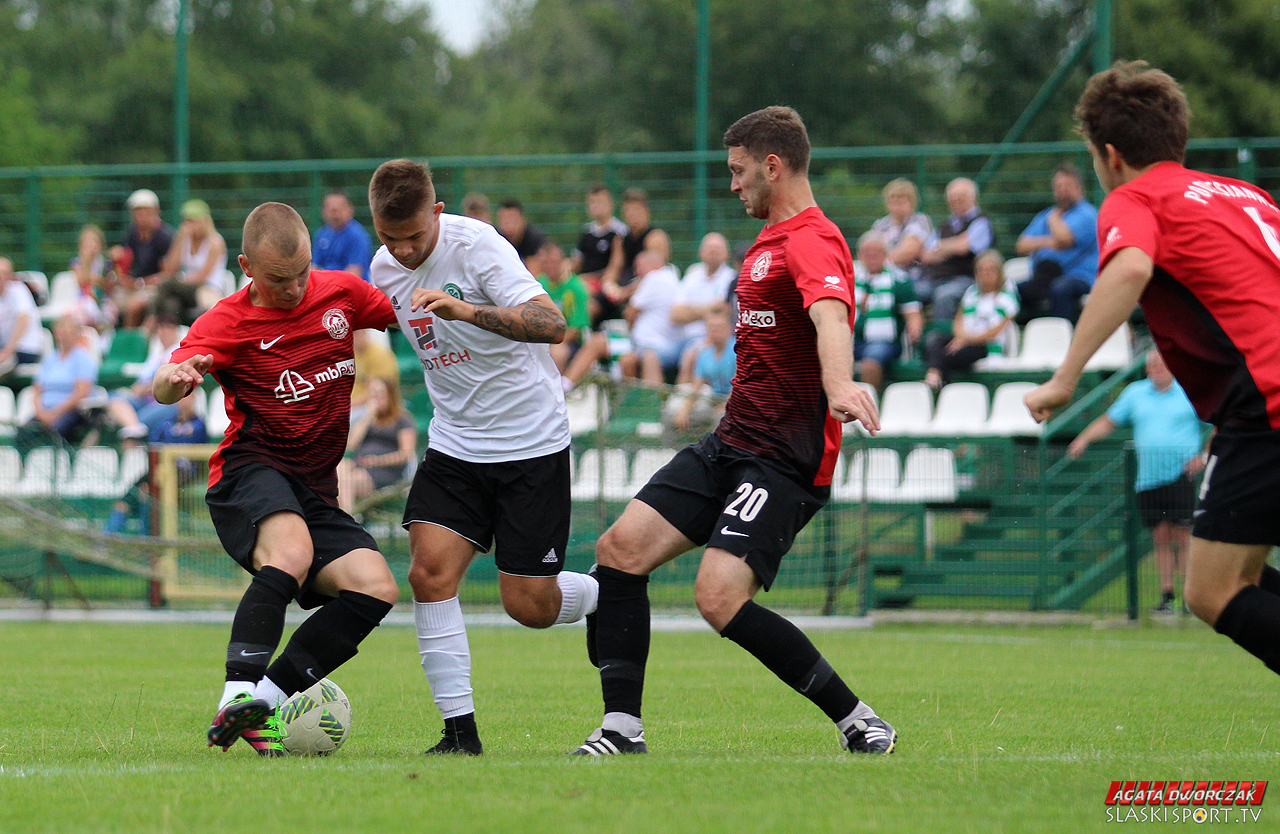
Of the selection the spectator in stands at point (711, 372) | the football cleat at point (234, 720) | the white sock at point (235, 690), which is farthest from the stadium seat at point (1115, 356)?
the football cleat at point (234, 720)

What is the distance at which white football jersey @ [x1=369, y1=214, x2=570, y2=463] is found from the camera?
5.53 metres

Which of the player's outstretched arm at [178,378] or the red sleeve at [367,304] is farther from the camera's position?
the red sleeve at [367,304]

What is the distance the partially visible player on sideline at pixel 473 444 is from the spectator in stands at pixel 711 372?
735cm

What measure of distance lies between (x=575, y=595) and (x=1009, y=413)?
9.35m

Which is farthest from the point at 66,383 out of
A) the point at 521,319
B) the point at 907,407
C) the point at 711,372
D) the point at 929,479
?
the point at 521,319

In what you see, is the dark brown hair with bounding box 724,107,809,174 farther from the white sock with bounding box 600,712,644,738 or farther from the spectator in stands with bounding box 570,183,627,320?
the spectator in stands with bounding box 570,183,627,320

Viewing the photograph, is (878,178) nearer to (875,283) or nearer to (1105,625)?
(875,283)

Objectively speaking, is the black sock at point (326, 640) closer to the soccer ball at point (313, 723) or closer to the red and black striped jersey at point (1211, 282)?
the soccer ball at point (313, 723)

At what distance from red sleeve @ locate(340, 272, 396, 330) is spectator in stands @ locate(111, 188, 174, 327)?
13.0m

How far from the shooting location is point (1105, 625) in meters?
12.1

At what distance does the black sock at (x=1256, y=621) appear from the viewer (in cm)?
439

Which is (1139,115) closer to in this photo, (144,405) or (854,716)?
(854,716)

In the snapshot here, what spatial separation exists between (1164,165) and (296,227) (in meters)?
3.12

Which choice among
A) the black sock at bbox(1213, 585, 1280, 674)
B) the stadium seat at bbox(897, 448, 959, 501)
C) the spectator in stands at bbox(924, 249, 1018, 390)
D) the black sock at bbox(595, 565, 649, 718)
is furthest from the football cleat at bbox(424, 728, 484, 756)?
the spectator in stands at bbox(924, 249, 1018, 390)
